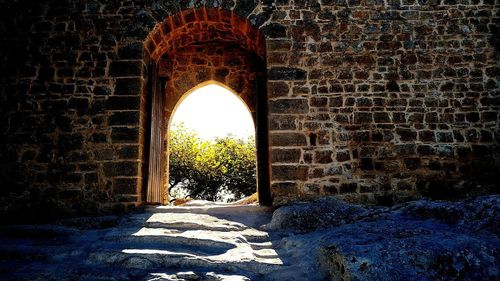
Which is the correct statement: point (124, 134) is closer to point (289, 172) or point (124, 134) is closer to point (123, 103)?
point (123, 103)

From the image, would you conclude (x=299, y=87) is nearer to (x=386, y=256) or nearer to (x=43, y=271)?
(x=386, y=256)

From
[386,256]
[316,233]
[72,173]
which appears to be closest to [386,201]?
[316,233]

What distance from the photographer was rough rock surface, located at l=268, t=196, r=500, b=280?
211cm

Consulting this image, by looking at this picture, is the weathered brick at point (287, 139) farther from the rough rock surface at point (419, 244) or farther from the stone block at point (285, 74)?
the rough rock surface at point (419, 244)

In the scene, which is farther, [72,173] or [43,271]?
[72,173]

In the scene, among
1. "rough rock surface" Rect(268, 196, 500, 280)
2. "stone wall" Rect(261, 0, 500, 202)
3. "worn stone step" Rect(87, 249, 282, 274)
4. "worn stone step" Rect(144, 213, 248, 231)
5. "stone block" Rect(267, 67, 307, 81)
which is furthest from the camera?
"stone block" Rect(267, 67, 307, 81)

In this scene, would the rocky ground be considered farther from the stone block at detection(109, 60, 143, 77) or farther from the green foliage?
the green foliage

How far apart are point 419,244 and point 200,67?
6.05 metres

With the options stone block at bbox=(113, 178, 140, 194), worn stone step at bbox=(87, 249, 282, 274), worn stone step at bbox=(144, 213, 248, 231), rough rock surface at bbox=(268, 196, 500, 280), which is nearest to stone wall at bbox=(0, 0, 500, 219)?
stone block at bbox=(113, 178, 140, 194)

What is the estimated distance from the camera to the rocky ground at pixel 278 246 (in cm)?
220

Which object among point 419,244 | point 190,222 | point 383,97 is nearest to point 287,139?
point 383,97

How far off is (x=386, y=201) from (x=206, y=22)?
165 inches

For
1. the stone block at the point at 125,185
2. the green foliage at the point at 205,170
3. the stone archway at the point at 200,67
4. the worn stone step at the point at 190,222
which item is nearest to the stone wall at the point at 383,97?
the stone archway at the point at 200,67

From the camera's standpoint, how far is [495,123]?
5.37m
